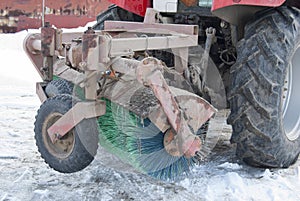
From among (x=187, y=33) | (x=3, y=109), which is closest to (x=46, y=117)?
(x=187, y=33)

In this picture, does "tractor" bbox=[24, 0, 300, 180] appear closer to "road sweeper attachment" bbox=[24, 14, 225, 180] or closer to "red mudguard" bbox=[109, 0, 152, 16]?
"road sweeper attachment" bbox=[24, 14, 225, 180]

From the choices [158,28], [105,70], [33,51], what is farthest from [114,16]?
[105,70]

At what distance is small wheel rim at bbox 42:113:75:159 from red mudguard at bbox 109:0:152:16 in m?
1.58

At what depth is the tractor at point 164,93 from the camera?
2830 millimetres

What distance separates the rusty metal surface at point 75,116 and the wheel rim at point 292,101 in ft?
5.07

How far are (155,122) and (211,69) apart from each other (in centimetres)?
117

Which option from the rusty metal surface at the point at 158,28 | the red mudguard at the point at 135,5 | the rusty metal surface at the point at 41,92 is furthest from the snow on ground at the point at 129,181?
the red mudguard at the point at 135,5

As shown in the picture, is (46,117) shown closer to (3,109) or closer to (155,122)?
(155,122)

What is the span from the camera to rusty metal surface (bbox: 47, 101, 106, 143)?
285 cm

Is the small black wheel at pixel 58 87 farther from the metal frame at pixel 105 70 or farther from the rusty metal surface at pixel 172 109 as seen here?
the rusty metal surface at pixel 172 109

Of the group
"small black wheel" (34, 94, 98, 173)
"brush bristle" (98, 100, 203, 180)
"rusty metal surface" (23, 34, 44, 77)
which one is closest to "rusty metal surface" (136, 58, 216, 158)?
"brush bristle" (98, 100, 203, 180)

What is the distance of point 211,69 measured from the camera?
3824mm

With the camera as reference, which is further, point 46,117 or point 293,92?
point 293,92

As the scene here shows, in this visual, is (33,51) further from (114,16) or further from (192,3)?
(192,3)
